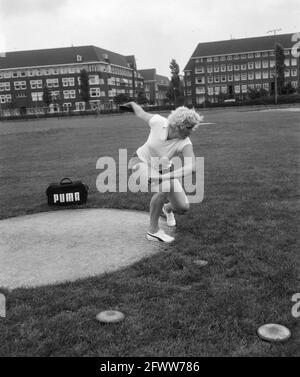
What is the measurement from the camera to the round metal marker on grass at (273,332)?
3.75 m

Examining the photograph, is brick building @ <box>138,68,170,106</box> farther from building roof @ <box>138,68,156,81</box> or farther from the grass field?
the grass field

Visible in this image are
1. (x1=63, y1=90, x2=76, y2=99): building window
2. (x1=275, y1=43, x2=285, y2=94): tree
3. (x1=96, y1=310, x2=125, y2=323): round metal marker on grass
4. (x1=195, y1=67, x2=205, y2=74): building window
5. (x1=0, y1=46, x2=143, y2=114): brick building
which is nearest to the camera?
(x1=96, y1=310, x2=125, y2=323): round metal marker on grass

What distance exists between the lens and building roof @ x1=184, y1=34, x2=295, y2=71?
400 ft

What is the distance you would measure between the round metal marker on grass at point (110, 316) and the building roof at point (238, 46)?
125929 mm

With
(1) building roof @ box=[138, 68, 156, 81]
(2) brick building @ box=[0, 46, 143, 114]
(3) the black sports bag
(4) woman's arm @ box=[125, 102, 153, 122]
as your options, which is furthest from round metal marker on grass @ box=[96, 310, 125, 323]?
(1) building roof @ box=[138, 68, 156, 81]

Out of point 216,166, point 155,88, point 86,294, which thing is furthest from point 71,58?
point 86,294

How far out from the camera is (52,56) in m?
120

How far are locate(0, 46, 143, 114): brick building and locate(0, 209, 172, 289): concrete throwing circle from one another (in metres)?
112

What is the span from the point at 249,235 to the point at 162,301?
7.75 feet

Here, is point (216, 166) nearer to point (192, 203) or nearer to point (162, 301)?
point (192, 203)
